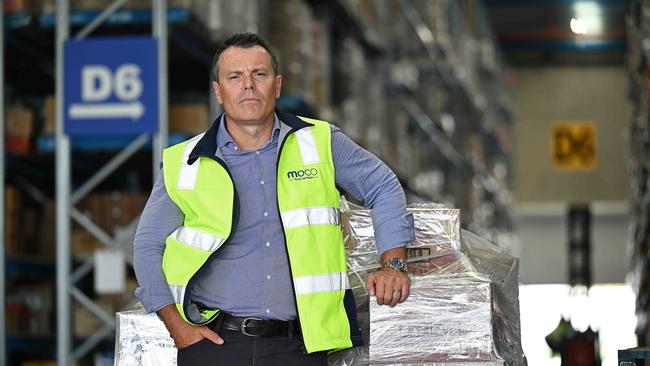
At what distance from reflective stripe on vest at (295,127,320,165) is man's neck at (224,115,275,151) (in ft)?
0.31

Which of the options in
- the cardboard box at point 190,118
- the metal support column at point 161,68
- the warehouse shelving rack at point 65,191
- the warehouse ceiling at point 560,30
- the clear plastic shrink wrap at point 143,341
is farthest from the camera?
the warehouse ceiling at point 560,30

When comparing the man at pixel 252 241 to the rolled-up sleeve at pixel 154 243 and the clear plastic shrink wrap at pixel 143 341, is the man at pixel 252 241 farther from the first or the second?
the clear plastic shrink wrap at pixel 143 341

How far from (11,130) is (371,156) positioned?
5088mm

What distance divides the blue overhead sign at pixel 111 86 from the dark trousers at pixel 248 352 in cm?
419

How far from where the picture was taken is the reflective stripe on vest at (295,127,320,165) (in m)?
3.93

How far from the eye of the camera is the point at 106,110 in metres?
7.99

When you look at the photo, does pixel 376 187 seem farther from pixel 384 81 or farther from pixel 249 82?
pixel 384 81

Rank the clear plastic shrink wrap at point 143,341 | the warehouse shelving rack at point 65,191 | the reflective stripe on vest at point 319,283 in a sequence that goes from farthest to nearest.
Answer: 1. the warehouse shelving rack at point 65,191
2. the clear plastic shrink wrap at point 143,341
3. the reflective stripe on vest at point 319,283

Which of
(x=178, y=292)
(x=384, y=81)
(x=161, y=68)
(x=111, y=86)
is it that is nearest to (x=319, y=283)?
(x=178, y=292)

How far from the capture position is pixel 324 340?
3812 mm

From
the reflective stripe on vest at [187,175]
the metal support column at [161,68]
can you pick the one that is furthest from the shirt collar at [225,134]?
the metal support column at [161,68]

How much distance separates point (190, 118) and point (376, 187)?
456cm

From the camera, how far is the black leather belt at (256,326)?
150 inches

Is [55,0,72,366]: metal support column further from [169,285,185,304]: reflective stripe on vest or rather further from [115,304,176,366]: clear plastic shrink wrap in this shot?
[169,285,185,304]: reflective stripe on vest
